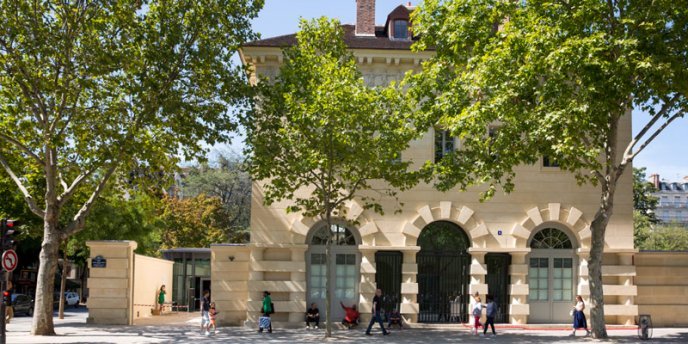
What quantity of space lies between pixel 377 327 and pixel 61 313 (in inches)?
618

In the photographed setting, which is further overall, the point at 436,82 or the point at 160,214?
the point at 160,214

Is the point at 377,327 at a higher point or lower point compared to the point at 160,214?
lower

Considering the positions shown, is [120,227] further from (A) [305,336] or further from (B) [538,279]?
(B) [538,279]

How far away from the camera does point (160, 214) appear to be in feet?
195

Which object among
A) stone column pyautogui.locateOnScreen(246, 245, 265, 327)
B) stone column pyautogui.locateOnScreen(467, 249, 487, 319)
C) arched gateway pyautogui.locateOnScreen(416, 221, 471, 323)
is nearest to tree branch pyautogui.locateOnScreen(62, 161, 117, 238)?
stone column pyautogui.locateOnScreen(246, 245, 265, 327)

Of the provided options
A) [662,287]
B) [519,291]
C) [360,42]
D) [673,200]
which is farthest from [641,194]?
[673,200]

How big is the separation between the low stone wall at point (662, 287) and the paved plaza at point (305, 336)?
97 cm

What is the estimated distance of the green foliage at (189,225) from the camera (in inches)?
2258

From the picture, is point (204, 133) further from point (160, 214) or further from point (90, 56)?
point (160, 214)

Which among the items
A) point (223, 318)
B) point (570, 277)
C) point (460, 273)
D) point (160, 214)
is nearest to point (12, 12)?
point (223, 318)

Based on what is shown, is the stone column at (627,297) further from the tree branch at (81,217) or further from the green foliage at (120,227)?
the green foliage at (120,227)

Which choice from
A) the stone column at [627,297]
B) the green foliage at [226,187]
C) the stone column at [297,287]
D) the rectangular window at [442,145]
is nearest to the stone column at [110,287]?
the stone column at [297,287]

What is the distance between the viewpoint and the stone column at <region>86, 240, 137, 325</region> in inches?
1126

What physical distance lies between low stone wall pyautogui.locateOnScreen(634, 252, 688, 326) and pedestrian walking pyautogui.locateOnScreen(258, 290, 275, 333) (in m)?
13.6
